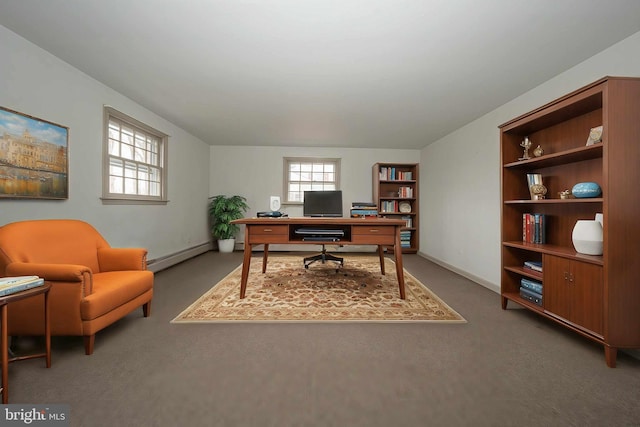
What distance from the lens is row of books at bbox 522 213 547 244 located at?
2295 mm

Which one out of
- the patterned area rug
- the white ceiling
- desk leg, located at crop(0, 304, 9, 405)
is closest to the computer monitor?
the patterned area rug

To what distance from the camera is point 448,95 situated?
116 inches

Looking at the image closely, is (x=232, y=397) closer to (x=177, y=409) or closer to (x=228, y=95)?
(x=177, y=409)

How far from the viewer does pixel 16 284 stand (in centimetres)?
128

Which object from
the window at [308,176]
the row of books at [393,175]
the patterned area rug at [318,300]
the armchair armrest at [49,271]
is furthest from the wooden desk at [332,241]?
the window at [308,176]

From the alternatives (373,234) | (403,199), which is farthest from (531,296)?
(403,199)

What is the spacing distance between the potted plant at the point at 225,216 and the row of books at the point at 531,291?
486 centimetres

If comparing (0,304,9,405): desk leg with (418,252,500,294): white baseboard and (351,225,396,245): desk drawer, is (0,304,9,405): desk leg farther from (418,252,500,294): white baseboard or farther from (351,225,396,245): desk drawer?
(418,252,500,294): white baseboard

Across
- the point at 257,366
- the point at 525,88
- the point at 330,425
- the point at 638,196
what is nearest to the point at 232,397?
the point at 257,366

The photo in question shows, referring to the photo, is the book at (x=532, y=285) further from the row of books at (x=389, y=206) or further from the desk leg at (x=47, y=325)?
the desk leg at (x=47, y=325)

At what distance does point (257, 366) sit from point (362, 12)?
252cm

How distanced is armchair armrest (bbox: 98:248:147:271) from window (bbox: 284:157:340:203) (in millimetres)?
3759

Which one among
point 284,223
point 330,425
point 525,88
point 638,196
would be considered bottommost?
point 330,425

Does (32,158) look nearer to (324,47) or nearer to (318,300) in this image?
(324,47)
